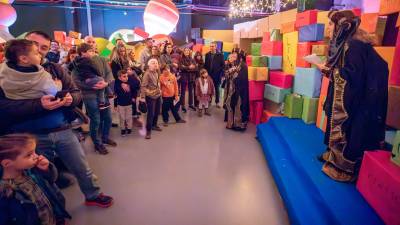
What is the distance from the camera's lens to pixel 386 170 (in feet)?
5.58

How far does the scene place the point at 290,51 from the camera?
4.34 m

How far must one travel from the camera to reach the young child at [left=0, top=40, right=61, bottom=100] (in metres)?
1.72

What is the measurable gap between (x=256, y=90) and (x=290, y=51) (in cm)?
93

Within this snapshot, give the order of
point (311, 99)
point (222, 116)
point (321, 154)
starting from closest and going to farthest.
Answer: point (321, 154) < point (311, 99) < point (222, 116)

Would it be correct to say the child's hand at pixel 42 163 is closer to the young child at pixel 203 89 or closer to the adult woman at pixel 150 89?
the adult woman at pixel 150 89

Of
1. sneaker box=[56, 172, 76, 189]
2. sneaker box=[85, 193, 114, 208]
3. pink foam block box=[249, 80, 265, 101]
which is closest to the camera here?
sneaker box=[85, 193, 114, 208]

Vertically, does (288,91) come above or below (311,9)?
below

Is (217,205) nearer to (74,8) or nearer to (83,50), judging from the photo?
(83,50)

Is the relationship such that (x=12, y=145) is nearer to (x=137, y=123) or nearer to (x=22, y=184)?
(x=22, y=184)

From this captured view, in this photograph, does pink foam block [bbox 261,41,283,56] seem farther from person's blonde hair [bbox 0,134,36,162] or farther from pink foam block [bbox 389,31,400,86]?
person's blonde hair [bbox 0,134,36,162]

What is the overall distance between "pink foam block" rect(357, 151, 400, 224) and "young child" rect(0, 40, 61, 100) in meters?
2.43

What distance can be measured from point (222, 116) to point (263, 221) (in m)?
3.56

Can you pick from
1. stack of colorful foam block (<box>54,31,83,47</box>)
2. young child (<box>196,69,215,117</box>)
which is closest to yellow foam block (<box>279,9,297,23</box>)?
young child (<box>196,69,215,117</box>)

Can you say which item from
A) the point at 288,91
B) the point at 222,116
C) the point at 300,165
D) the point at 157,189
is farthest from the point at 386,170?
the point at 222,116
